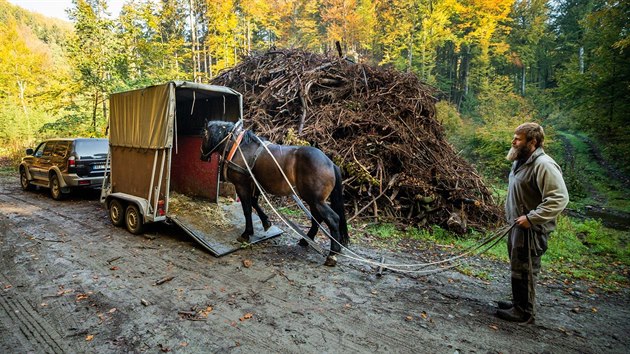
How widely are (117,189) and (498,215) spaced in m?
9.09

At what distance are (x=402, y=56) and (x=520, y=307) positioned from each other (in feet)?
82.2

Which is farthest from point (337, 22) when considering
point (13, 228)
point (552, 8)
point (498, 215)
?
point (13, 228)

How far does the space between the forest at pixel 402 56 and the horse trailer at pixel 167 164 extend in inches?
249

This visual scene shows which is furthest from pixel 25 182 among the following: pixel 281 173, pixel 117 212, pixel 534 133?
pixel 534 133

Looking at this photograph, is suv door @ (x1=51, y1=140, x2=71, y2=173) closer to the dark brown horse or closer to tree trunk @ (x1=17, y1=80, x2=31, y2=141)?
the dark brown horse

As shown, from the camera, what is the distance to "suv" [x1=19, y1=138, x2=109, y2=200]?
7871 mm

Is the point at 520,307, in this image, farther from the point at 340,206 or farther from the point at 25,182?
the point at 25,182

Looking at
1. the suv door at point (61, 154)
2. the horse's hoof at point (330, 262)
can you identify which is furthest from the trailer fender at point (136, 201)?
the suv door at point (61, 154)

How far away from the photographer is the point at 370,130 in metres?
8.52

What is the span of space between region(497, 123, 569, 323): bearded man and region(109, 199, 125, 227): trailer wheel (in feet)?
21.7

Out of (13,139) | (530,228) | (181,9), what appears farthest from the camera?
(181,9)

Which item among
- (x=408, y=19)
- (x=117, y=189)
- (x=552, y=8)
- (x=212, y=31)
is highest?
(x=552, y=8)

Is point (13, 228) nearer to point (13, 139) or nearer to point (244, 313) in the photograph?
point (244, 313)

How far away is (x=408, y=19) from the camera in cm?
2142
